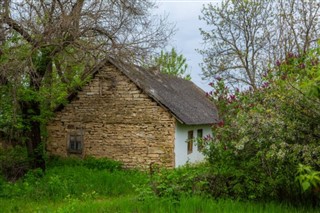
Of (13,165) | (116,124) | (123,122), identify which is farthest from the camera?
(116,124)

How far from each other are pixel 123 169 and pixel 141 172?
1126 millimetres

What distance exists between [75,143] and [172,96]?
5441 millimetres

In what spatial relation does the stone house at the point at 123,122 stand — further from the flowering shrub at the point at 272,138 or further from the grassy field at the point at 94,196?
the flowering shrub at the point at 272,138

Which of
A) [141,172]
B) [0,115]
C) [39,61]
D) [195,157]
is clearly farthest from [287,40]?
[0,115]

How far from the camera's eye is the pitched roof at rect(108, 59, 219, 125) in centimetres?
1902

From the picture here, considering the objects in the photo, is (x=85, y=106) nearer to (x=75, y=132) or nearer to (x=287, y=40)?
(x=75, y=132)

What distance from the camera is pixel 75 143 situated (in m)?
20.6

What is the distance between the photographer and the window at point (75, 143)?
806 inches

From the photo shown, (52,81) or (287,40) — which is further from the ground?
(287,40)

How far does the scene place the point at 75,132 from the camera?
20594 millimetres

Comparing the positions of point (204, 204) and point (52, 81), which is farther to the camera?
point (52, 81)

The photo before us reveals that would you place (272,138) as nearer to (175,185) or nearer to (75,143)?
(175,185)

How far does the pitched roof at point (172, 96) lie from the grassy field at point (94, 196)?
142 inches

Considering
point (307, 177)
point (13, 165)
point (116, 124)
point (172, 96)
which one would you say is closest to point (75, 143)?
point (116, 124)
